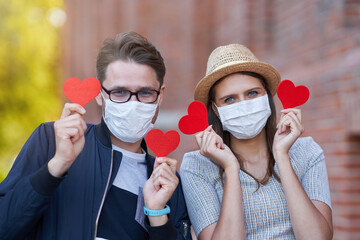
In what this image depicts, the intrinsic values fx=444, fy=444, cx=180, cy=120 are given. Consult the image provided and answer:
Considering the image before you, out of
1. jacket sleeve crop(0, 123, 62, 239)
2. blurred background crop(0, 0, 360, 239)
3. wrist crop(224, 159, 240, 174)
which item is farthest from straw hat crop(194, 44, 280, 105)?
jacket sleeve crop(0, 123, 62, 239)

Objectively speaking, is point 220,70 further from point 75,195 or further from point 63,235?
point 63,235

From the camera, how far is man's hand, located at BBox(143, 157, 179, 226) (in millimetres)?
2312

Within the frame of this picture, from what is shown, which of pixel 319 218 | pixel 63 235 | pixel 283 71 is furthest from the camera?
pixel 283 71

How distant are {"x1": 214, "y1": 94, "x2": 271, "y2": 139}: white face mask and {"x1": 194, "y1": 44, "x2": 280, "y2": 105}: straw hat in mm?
177

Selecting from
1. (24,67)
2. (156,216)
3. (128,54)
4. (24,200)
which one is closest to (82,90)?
(128,54)

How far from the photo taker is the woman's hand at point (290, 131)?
261 centimetres

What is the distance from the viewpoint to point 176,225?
2.56 metres

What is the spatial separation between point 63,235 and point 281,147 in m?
1.32

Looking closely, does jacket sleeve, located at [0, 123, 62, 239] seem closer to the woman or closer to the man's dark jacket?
the man's dark jacket

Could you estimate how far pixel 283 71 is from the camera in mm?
5336

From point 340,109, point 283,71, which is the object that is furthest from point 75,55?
point 340,109

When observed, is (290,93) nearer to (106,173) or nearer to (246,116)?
(246,116)

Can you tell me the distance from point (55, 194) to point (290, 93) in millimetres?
1485

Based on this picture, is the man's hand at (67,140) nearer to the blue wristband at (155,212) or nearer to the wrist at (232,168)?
the blue wristband at (155,212)
